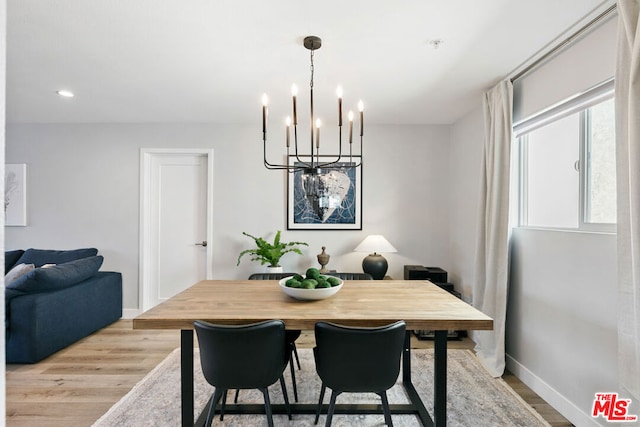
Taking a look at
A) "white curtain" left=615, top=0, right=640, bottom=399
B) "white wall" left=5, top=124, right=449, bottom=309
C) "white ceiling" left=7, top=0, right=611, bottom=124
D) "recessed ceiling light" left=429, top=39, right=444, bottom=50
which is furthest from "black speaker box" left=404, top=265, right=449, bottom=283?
"recessed ceiling light" left=429, top=39, right=444, bottom=50

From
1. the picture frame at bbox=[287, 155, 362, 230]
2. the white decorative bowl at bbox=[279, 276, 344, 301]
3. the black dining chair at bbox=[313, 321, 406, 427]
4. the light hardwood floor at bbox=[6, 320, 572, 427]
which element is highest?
the picture frame at bbox=[287, 155, 362, 230]

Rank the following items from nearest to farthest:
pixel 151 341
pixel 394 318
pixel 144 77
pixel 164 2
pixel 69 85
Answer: pixel 394 318
pixel 164 2
pixel 144 77
pixel 69 85
pixel 151 341

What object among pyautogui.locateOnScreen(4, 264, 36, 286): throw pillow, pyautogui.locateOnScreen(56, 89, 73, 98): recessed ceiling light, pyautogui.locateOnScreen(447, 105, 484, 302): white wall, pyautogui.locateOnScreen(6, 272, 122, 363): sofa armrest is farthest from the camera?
pyautogui.locateOnScreen(447, 105, 484, 302): white wall

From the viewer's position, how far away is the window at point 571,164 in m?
1.90

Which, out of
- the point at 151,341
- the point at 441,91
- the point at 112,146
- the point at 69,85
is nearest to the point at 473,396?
the point at 441,91

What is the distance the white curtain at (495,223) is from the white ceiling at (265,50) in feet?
0.90

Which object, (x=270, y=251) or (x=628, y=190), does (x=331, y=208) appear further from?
(x=628, y=190)

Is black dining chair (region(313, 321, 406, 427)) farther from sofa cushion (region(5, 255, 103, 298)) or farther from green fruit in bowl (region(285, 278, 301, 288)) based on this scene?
sofa cushion (region(5, 255, 103, 298))

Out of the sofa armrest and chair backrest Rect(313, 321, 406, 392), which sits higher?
chair backrest Rect(313, 321, 406, 392)

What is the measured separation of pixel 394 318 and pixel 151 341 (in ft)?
9.07

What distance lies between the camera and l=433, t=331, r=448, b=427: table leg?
167cm

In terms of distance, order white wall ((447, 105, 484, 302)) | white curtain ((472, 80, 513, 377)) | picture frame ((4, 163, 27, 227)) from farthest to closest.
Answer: picture frame ((4, 163, 27, 227)), white wall ((447, 105, 484, 302)), white curtain ((472, 80, 513, 377))

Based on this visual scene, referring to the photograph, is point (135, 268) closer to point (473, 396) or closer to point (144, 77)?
point (144, 77)

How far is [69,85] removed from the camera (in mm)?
2859
